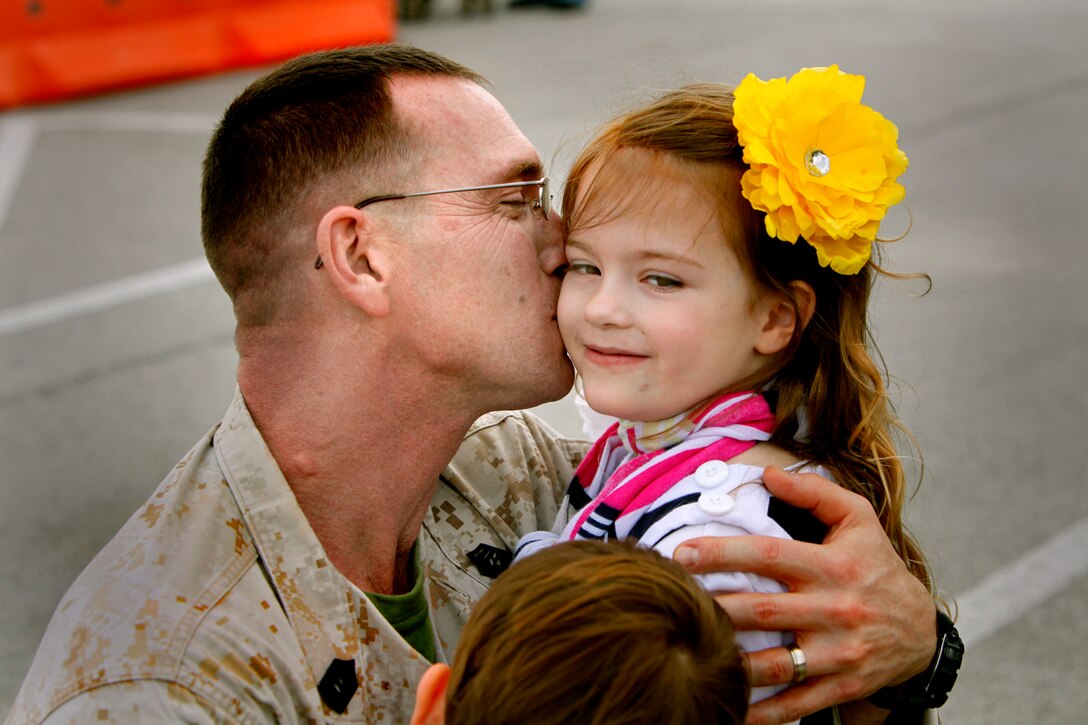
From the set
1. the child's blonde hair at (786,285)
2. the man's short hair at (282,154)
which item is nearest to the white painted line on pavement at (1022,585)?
the child's blonde hair at (786,285)

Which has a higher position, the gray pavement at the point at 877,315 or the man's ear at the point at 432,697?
the man's ear at the point at 432,697

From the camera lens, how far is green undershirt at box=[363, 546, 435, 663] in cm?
237

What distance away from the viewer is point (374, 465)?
2443mm

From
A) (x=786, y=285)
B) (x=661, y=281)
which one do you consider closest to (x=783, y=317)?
(x=786, y=285)

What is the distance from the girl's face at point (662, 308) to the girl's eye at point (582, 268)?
0.05 meters

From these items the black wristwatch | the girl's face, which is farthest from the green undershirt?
the black wristwatch

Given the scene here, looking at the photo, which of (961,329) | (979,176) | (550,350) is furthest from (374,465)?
(979,176)

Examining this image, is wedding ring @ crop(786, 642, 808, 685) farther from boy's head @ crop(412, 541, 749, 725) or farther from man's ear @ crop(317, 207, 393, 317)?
man's ear @ crop(317, 207, 393, 317)

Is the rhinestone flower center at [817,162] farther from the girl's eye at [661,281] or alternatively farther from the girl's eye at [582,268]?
the girl's eye at [582,268]

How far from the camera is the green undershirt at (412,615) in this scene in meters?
2.37

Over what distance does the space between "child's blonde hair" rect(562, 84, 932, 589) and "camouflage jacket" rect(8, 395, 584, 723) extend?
0.78m

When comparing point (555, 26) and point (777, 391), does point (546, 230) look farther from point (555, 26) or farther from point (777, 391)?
point (555, 26)

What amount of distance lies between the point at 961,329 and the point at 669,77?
13.5ft

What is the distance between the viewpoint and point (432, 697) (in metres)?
1.77
